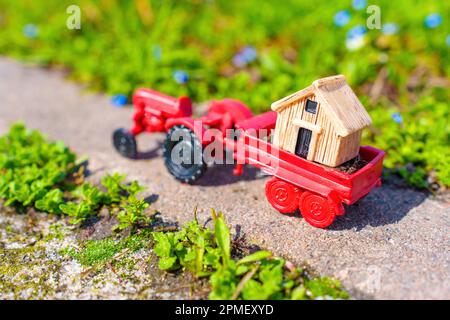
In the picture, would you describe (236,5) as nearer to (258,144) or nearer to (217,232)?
(258,144)

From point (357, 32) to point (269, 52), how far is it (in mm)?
1083

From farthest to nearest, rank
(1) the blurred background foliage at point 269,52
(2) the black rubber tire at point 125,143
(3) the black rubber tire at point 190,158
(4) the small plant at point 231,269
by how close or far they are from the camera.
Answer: (1) the blurred background foliage at point 269,52 < (2) the black rubber tire at point 125,143 < (3) the black rubber tire at point 190,158 < (4) the small plant at point 231,269

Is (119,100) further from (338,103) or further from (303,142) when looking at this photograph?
(338,103)

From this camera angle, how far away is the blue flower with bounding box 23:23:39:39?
705 cm

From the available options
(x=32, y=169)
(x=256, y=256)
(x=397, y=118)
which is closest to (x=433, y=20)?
(x=397, y=118)

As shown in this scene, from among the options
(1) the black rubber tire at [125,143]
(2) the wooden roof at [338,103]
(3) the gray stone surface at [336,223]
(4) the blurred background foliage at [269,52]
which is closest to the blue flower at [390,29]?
(4) the blurred background foliage at [269,52]

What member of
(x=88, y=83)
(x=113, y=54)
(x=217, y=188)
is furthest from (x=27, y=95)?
(x=217, y=188)

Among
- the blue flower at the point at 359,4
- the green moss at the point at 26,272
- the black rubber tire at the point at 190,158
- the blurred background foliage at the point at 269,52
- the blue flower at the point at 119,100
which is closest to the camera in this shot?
the green moss at the point at 26,272

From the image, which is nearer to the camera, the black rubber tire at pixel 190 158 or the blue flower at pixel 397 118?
the black rubber tire at pixel 190 158

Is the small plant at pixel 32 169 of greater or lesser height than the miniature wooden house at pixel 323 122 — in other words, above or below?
below

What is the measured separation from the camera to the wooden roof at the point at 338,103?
10.7ft

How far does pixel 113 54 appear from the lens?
649cm

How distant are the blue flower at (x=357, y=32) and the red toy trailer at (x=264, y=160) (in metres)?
2.18

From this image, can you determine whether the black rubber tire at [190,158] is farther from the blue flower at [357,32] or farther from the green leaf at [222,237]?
the blue flower at [357,32]
